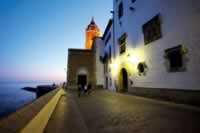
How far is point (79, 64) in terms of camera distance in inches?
1123

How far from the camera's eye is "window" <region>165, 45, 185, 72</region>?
7.32 m

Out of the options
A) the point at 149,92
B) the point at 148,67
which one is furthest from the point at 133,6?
the point at 149,92

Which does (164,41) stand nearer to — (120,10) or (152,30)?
(152,30)

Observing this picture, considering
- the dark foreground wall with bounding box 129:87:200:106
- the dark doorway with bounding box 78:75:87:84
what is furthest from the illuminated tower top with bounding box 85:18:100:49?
the dark foreground wall with bounding box 129:87:200:106

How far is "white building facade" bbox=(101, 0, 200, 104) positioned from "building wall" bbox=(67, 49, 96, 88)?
1499cm

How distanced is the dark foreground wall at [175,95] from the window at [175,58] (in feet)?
3.95

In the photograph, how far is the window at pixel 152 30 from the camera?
9122mm

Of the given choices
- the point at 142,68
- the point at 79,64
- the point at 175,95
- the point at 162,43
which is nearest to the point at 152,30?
the point at 162,43

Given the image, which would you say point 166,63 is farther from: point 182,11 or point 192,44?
point 182,11

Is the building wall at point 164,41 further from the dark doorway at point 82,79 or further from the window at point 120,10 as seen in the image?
the dark doorway at point 82,79

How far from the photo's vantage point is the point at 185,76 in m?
6.97

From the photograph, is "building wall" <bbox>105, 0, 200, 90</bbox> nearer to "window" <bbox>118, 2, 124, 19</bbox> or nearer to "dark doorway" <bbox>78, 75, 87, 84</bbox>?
"window" <bbox>118, 2, 124, 19</bbox>

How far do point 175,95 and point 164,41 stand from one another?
3.27 m

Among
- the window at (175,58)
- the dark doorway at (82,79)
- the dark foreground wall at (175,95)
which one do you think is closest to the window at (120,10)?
the window at (175,58)
